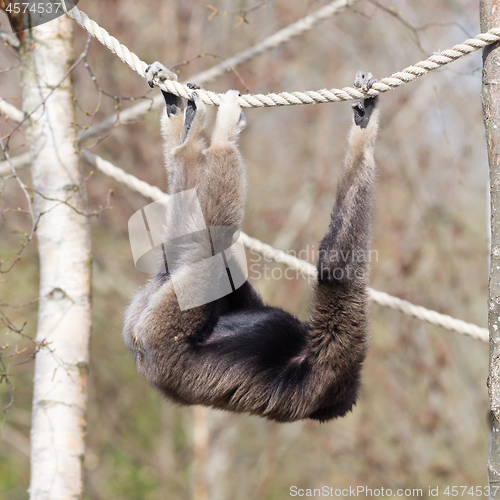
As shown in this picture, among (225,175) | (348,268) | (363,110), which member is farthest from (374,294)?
(225,175)

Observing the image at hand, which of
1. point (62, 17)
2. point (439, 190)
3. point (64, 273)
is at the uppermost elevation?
point (439, 190)

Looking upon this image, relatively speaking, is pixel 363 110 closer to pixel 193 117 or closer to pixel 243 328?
pixel 193 117

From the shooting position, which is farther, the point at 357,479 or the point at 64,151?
the point at 357,479

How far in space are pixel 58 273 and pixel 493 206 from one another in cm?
308

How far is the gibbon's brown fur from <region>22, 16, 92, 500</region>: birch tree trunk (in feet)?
2.88

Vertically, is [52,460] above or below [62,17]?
below

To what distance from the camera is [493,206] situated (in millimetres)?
2453

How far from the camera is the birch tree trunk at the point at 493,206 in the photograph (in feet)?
7.39

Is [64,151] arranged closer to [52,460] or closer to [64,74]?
[64,74]

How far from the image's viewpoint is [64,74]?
4.14m

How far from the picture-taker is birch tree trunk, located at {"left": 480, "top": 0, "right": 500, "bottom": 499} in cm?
225

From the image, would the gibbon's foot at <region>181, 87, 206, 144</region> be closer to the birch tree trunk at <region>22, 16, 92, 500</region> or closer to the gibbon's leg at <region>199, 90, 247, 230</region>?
the gibbon's leg at <region>199, 90, 247, 230</region>

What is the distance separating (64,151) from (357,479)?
26.2ft

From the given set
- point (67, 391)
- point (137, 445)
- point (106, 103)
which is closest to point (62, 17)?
point (67, 391)
